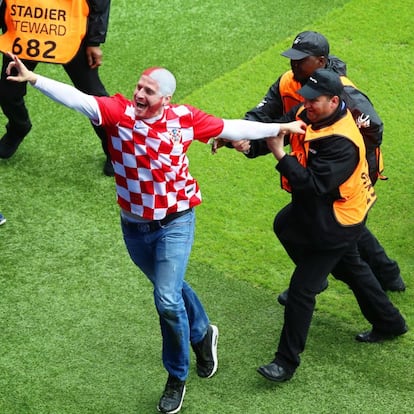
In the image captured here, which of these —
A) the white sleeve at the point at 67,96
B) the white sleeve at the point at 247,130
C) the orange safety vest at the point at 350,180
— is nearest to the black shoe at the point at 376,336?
the orange safety vest at the point at 350,180

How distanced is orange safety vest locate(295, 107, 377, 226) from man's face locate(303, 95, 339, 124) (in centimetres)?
7

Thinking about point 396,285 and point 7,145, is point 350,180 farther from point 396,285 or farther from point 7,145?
point 7,145

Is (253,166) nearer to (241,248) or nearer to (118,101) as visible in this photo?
(241,248)

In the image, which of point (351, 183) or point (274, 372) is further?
point (274, 372)

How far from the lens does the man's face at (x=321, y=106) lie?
5.32m

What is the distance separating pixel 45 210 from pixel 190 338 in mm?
2110

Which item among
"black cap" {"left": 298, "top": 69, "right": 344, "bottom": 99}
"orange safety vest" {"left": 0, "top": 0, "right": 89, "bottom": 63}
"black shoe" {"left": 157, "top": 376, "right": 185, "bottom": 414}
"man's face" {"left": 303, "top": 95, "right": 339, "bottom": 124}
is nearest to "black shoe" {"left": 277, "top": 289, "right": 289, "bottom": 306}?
"black shoe" {"left": 157, "top": 376, "right": 185, "bottom": 414}

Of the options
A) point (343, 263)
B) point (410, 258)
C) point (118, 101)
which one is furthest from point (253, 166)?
point (118, 101)

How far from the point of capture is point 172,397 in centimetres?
551

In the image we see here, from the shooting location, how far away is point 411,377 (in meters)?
5.82

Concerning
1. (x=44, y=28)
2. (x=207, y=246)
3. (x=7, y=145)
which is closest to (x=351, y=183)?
(x=207, y=246)

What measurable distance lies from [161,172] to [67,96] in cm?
62

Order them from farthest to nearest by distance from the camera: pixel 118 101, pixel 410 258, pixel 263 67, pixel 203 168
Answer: pixel 263 67 < pixel 203 168 < pixel 410 258 < pixel 118 101

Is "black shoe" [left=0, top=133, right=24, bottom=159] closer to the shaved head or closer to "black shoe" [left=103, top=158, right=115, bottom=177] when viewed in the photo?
"black shoe" [left=103, top=158, right=115, bottom=177]
